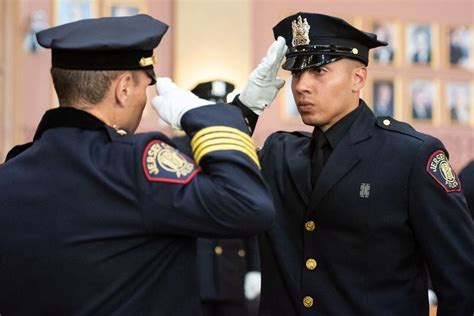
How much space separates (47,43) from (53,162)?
237 millimetres

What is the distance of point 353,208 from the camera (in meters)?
1.88

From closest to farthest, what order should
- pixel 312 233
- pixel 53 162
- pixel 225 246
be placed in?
1. pixel 53 162
2. pixel 312 233
3. pixel 225 246

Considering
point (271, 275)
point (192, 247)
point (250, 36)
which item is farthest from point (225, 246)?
point (250, 36)

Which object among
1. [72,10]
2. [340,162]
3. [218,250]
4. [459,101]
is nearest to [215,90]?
[218,250]

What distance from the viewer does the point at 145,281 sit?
1492 mm

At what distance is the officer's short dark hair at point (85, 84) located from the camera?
151 cm

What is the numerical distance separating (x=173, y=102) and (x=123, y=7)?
4388 millimetres

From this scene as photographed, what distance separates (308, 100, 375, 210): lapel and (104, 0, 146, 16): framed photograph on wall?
4089 millimetres

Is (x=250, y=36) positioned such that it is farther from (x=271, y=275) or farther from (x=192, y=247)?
(x=192, y=247)

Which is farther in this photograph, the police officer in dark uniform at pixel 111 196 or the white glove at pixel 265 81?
the white glove at pixel 265 81

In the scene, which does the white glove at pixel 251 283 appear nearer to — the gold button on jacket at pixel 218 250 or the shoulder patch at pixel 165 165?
the gold button on jacket at pixel 218 250

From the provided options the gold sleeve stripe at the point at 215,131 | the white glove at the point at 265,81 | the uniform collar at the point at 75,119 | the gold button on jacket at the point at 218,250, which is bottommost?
the gold button on jacket at the point at 218,250

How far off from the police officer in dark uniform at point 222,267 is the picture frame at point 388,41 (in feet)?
10.0

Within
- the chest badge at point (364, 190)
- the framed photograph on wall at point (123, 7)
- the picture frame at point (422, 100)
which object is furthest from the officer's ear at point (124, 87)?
the picture frame at point (422, 100)
